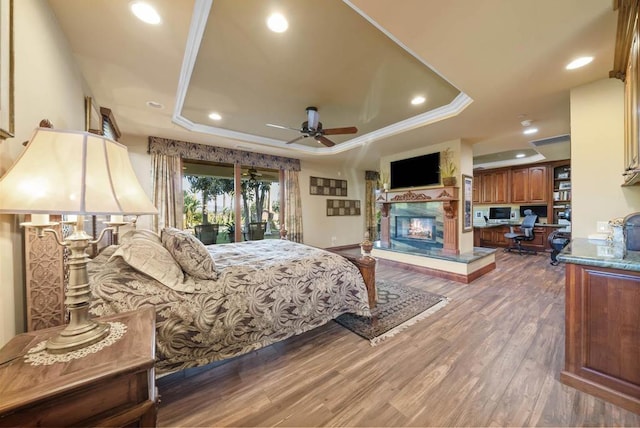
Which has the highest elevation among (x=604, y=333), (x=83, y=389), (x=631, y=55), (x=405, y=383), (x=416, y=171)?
(x=631, y=55)

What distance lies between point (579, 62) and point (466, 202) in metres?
2.66

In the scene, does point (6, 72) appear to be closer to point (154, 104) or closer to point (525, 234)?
point (154, 104)

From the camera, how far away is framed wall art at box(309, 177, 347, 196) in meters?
6.27

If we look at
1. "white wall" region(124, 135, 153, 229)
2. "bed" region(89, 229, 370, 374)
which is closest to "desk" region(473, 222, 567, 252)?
"bed" region(89, 229, 370, 374)

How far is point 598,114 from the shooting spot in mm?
2330

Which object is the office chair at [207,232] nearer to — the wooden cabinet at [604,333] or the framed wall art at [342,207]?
the framed wall art at [342,207]

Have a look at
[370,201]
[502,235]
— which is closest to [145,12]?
[370,201]

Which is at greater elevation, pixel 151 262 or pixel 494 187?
pixel 494 187

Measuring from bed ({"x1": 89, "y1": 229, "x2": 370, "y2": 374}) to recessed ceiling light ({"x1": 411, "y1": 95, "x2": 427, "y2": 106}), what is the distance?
233cm

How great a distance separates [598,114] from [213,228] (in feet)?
18.9

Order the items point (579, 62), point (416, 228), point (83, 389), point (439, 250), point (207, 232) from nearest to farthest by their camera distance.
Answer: point (83, 389)
point (579, 62)
point (439, 250)
point (207, 232)
point (416, 228)

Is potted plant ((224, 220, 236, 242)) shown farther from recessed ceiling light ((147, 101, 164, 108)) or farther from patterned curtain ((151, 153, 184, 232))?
recessed ceiling light ((147, 101, 164, 108))

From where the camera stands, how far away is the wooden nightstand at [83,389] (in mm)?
646

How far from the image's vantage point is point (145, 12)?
158 cm
